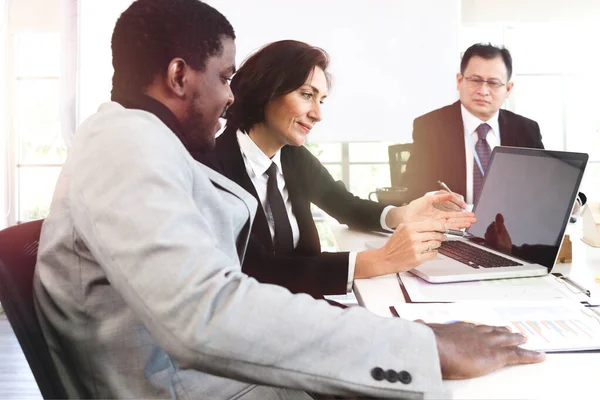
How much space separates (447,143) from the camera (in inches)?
123

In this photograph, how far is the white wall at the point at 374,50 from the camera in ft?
12.5

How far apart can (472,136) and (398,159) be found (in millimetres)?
888

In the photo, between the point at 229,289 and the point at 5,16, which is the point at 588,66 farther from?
the point at 229,289

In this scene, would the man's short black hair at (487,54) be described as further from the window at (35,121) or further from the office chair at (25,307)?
the office chair at (25,307)

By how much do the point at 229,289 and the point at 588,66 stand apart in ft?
15.4

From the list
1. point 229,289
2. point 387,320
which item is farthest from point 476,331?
point 229,289

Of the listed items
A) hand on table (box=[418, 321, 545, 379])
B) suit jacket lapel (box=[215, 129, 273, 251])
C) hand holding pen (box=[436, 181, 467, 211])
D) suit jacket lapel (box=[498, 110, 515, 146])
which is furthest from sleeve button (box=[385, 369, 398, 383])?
suit jacket lapel (box=[498, 110, 515, 146])

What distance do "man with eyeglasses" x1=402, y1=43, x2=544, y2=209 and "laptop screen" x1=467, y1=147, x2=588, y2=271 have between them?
46.5 inches

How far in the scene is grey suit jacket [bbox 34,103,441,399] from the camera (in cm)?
57

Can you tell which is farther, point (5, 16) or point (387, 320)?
point (5, 16)

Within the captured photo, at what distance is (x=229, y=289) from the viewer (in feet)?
1.93

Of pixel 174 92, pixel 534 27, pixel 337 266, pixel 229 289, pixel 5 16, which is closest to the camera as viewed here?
pixel 229 289

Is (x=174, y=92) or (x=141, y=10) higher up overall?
(x=141, y=10)

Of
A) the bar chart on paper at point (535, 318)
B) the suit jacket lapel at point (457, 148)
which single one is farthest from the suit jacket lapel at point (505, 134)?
the bar chart on paper at point (535, 318)
